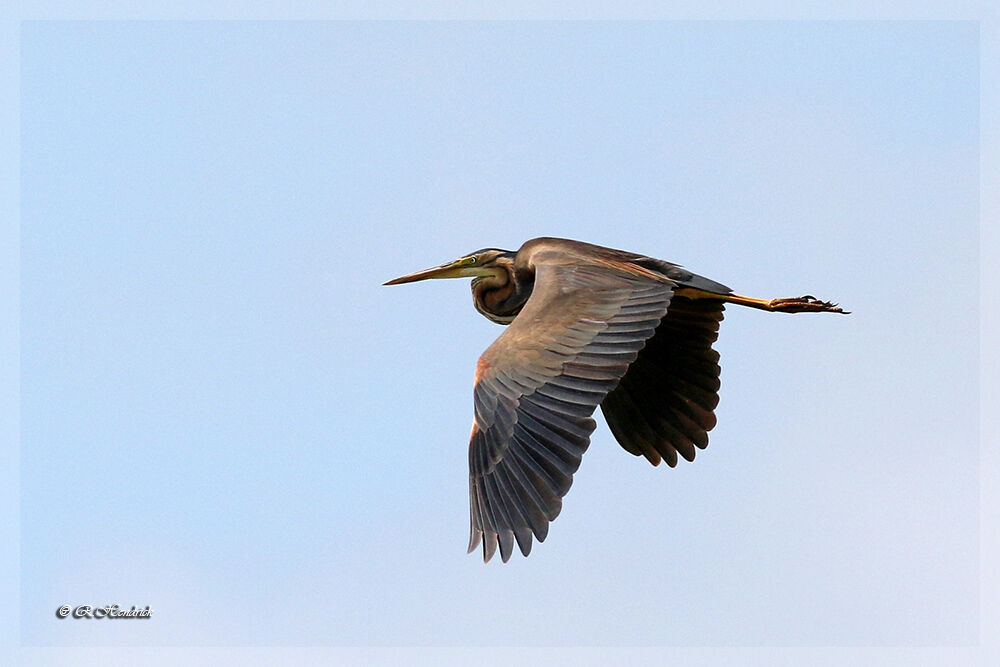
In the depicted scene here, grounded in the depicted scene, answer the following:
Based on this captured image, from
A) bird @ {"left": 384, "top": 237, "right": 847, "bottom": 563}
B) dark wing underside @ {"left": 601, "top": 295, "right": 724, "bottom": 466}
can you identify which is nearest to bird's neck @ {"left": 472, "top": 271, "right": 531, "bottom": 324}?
bird @ {"left": 384, "top": 237, "right": 847, "bottom": 563}

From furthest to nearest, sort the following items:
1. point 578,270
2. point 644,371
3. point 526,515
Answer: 1. point 644,371
2. point 578,270
3. point 526,515

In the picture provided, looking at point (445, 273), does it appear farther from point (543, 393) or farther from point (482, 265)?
point (543, 393)

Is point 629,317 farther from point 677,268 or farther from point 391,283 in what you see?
point 391,283

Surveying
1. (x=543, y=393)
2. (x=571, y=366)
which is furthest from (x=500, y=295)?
(x=543, y=393)

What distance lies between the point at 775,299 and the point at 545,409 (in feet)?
8.74

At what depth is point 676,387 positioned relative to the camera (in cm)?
1166

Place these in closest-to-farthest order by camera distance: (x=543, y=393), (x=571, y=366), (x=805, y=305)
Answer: (x=543, y=393)
(x=571, y=366)
(x=805, y=305)

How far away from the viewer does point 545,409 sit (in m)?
9.65

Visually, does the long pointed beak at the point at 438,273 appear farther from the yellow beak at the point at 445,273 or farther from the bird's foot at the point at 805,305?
the bird's foot at the point at 805,305

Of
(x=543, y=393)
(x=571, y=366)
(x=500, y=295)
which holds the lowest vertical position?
(x=543, y=393)

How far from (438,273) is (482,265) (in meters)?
0.45


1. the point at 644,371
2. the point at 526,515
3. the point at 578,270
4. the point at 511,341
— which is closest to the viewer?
the point at 526,515

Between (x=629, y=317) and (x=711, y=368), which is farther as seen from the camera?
(x=711, y=368)

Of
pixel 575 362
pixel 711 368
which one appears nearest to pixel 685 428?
pixel 711 368
